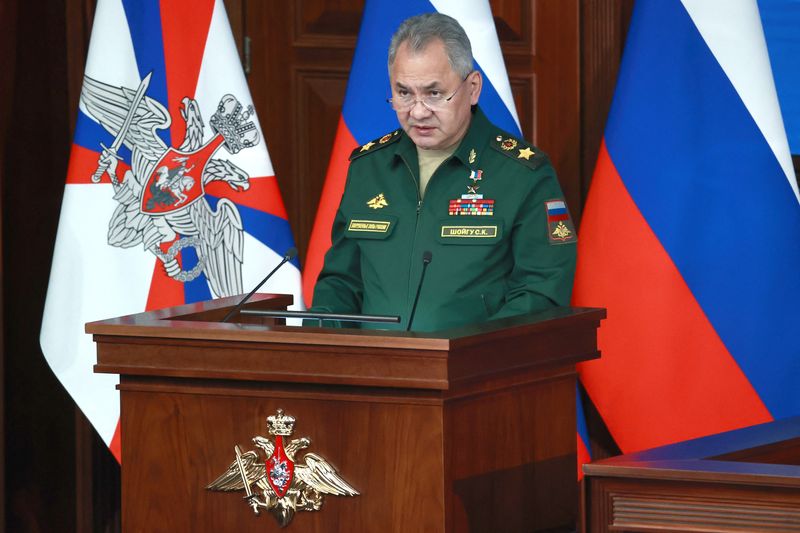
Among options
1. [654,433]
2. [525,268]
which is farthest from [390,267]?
[654,433]

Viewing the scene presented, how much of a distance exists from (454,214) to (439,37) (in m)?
0.31

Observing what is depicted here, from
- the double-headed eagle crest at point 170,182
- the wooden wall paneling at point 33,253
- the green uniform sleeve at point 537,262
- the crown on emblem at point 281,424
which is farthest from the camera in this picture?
the wooden wall paneling at point 33,253

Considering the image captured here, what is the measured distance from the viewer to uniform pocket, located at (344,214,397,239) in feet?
7.28

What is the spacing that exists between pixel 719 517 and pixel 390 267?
2.75 feet

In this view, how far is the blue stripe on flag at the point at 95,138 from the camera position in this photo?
10.1ft

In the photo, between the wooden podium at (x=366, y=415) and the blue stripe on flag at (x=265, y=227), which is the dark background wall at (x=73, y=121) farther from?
the wooden podium at (x=366, y=415)

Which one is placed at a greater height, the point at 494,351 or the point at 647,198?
the point at 647,198

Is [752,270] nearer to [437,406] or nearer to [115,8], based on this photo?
[437,406]

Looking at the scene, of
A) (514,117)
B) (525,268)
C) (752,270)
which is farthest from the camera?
(514,117)

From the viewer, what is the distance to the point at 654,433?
2.90 meters

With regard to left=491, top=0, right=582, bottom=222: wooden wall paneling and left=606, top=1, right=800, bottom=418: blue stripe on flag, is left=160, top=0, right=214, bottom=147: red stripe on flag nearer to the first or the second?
left=491, top=0, right=582, bottom=222: wooden wall paneling

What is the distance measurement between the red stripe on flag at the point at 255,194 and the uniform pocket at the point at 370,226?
0.85 metres

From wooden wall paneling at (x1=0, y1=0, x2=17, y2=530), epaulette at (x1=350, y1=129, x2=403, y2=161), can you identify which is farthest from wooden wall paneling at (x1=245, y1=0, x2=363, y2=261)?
epaulette at (x1=350, y1=129, x2=403, y2=161)

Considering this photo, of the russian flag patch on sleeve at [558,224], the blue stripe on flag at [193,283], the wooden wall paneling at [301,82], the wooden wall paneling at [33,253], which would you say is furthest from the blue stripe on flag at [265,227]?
the russian flag patch on sleeve at [558,224]
